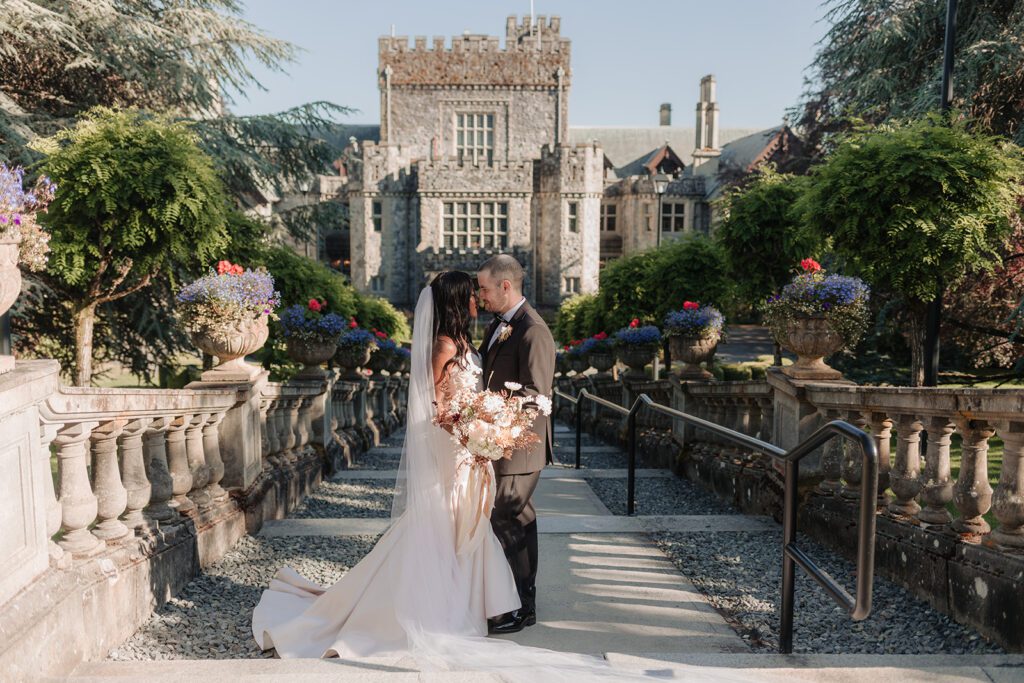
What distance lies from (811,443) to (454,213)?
3856 cm

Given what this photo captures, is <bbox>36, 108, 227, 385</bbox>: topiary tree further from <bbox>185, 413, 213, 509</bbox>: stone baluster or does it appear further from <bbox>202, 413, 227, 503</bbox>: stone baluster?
<bbox>185, 413, 213, 509</bbox>: stone baluster

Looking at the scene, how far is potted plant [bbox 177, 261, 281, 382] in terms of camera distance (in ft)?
19.0

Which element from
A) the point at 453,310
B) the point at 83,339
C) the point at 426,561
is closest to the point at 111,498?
the point at 426,561

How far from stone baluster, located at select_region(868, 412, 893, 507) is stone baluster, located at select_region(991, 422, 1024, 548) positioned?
111cm

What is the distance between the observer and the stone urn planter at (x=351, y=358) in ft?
39.5

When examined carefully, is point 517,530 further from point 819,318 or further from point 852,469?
point 819,318

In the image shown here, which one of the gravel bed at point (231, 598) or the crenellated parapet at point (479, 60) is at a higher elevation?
the crenellated parapet at point (479, 60)

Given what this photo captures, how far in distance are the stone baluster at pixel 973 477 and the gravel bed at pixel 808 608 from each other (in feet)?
1.73

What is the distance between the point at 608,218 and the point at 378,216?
14810 millimetres

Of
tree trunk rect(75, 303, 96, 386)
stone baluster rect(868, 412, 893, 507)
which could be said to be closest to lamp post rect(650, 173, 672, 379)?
stone baluster rect(868, 412, 893, 507)

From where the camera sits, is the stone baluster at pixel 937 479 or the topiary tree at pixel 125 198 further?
the topiary tree at pixel 125 198

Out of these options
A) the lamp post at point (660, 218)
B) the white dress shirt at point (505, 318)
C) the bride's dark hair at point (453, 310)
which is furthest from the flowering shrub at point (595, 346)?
the bride's dark hair at point (453, 310)

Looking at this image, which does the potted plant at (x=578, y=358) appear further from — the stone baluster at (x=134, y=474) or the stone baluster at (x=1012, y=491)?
the stone baluster at (x=1012, y=491)

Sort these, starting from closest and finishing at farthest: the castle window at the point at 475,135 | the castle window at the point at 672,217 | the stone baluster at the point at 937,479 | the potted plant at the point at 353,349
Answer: the stone baluster at the point at 937,479
the potted plant at the point at 353,349
the castle window at the point at 475,135
the castle window at the point at 672,217
